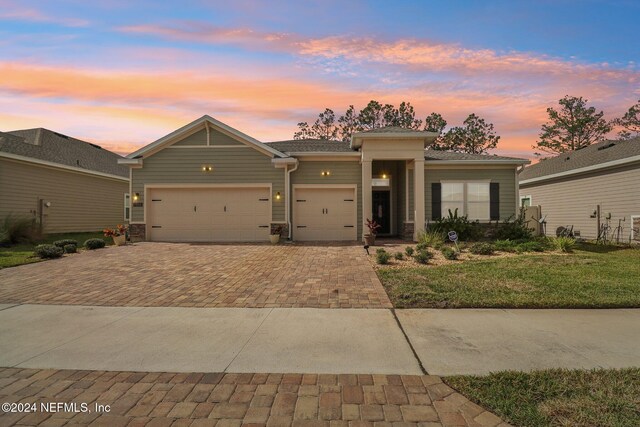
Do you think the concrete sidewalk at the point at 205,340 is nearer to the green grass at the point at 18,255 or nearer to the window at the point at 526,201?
the green grass at the point at 18,255

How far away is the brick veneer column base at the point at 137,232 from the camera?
14.6 metres

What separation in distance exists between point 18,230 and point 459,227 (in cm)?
1741

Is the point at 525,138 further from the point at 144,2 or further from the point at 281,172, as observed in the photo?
the point at 144,2

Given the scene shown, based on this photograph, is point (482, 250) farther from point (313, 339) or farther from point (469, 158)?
point (313, 339)

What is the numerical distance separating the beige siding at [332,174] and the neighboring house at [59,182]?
11775 mm

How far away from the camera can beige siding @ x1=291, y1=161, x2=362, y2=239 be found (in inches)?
593

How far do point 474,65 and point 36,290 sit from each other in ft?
45.4

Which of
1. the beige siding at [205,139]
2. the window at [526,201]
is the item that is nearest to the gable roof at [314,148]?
the beige siding at [205,139]

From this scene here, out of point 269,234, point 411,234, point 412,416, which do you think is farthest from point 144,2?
point 411,234

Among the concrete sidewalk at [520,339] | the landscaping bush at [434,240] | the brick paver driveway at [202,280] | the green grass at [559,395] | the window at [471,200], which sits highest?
the window at [471,200]

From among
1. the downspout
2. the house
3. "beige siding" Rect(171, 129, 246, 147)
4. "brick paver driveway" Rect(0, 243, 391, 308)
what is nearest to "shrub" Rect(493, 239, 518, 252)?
the house

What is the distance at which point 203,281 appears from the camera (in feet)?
23.9

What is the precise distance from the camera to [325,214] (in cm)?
1516

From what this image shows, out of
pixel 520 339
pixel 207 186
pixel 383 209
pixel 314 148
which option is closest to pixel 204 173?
pixel 207 186
